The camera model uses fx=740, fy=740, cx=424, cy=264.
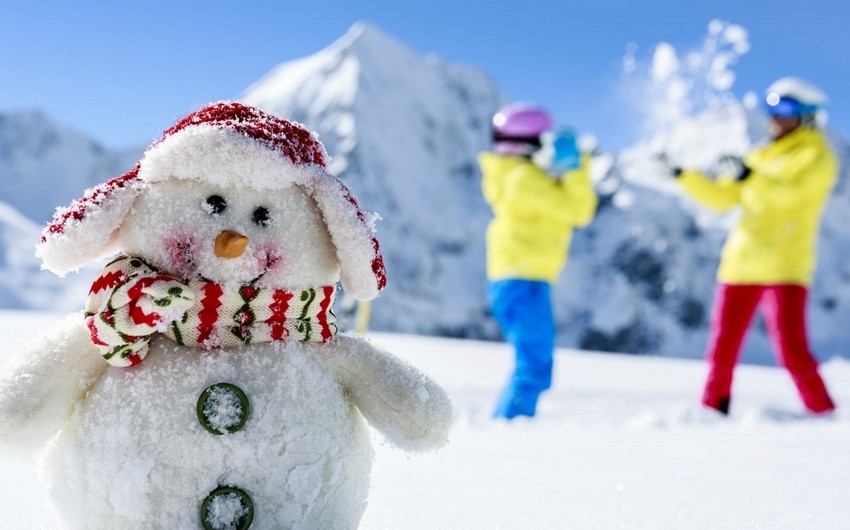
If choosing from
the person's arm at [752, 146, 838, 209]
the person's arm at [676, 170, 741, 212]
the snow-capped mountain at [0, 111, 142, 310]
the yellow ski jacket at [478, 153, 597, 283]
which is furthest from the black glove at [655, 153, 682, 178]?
the snow-capped mountain at [0, 111, 142, 310]

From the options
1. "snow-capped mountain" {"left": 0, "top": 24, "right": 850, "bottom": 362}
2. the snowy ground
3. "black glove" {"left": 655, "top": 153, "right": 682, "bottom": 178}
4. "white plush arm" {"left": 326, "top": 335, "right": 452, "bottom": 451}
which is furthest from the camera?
"snow-capped mountain" {"left": 0, "top": 24, "right": 850, "bottom": 362}

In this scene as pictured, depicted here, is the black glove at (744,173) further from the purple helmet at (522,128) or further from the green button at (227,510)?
the green button at (227,510)

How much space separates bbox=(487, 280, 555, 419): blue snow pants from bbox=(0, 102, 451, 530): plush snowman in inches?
82.1

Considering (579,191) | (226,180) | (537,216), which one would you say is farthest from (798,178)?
(226,180)

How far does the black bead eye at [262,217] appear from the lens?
0.84m

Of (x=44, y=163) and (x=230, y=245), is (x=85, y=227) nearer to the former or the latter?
(x=230, y=245)

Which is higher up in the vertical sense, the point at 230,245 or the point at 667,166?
the point at 667,166

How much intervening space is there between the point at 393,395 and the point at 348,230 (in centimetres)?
20

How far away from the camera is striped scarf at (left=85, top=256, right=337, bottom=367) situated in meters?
0.78

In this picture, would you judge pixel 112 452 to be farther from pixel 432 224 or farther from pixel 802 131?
pixel 432 224

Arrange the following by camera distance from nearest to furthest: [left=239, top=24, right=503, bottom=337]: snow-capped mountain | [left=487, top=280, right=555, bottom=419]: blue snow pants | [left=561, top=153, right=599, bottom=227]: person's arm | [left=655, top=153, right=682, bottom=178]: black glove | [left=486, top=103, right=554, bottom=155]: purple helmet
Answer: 1. [left=487, top=280, right=555, bottom=419]: blue snow pants
2. [left=561, top=153, right=599, bottom=227]: person's arm
3. [left=486, top=103, right=554, bottom=155]: purple helmet
4. [left=655, top=153, right=682, bottom=178]: black glove
5. [left=239, top=24, right=503, bottom=337]: snow-capped mountain

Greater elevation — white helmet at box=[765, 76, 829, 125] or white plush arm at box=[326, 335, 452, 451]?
white helmet at box=[765, 76, 829, 125]

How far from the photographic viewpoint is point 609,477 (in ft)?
4.83

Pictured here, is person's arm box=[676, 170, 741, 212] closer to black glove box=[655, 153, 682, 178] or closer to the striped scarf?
black glove box=[655, 153, 682, 178]
